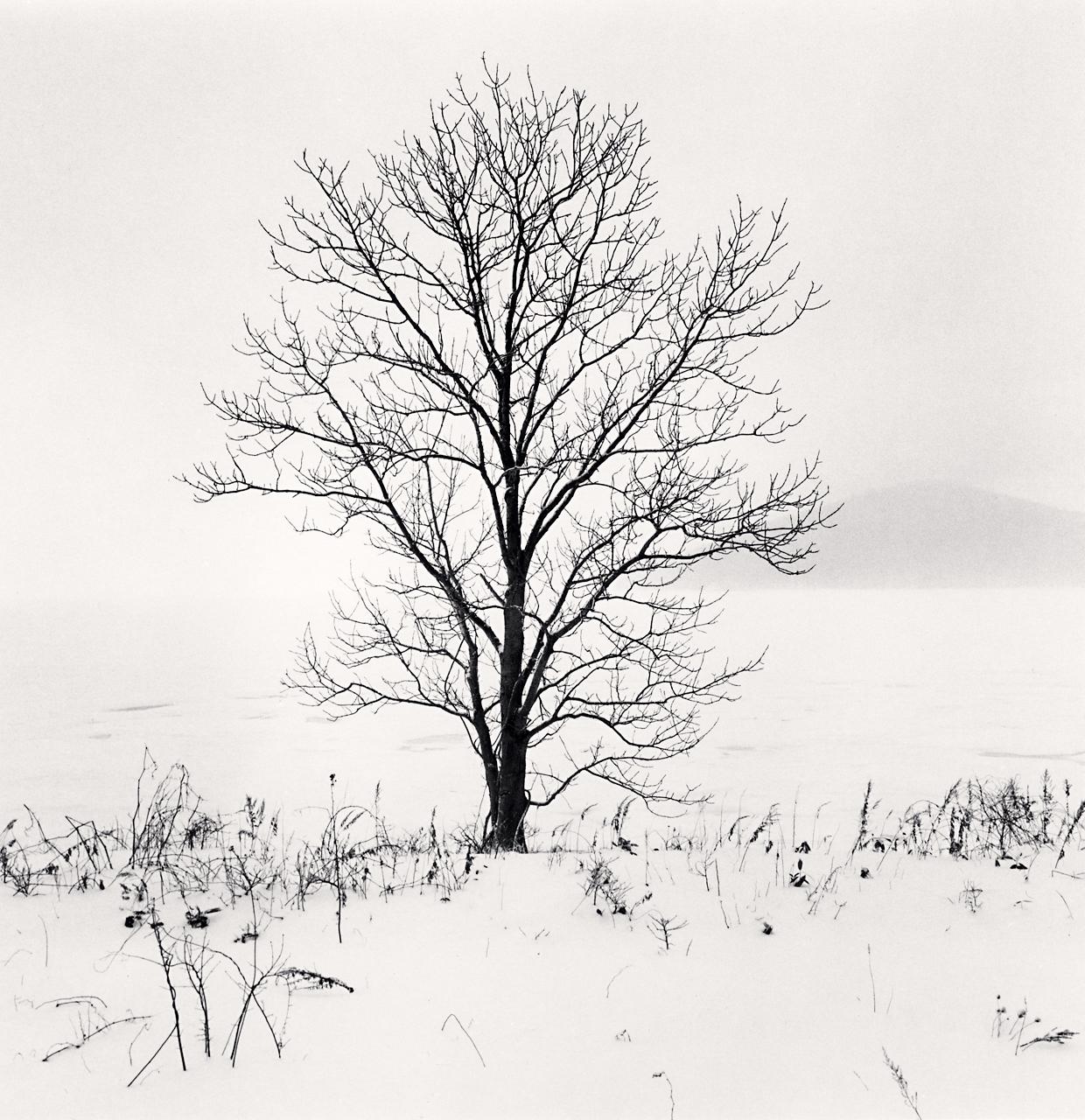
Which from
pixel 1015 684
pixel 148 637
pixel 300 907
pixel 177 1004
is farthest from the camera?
pixel 148 637

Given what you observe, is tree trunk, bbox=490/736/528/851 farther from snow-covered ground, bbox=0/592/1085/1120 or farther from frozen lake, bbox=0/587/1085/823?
frozen lake, bbox=0/587/1085/823

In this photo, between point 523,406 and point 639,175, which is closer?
point 639,175

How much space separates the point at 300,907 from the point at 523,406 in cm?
527

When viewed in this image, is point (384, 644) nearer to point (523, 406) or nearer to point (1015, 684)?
point (523, 406)

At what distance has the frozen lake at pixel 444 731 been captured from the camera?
12102mm

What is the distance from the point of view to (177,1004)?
3.18 meters

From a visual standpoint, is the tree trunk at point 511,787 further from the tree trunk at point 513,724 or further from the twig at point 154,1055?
the twig at point 154,1055

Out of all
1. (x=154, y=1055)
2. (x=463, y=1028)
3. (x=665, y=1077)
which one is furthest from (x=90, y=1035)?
(x=665, y=1077)

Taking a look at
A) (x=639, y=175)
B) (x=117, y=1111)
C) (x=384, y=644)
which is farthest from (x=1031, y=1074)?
(x=639, y=175)

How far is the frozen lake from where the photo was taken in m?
12.1

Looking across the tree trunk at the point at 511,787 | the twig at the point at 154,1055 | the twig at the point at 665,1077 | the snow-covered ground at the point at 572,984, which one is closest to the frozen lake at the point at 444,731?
the tree trunk at the point at 511,787

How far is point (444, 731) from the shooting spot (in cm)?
1747

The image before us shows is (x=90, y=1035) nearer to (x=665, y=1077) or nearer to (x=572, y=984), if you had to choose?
(x=572, y=984)

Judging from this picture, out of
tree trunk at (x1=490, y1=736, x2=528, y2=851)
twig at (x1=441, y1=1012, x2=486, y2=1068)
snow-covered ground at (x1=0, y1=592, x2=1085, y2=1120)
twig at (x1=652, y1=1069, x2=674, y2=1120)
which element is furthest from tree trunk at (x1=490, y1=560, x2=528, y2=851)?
twig at (x1=652, y1=1069, x2=674, y2=1120)
